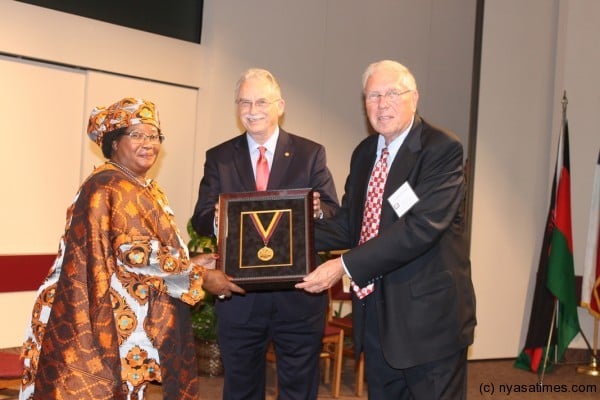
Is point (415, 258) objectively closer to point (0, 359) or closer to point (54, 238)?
point (0, 359)

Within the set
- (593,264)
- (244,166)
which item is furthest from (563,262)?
(244,166)

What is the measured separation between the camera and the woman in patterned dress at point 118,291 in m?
3.02

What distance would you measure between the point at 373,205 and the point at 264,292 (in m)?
0.71

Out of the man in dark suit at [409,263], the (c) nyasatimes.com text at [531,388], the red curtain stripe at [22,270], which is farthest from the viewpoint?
the (c) nyasatimes.com text at [531,388]

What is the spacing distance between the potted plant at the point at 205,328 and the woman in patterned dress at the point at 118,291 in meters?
3.00

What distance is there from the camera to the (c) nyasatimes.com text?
6171 millimetres

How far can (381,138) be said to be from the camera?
3.48 m

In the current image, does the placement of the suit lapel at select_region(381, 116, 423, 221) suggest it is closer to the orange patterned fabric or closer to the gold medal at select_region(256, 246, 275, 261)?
the gold medal at select_region(256, 246, 275, 261)

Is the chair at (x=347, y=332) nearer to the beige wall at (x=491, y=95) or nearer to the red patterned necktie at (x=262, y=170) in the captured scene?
the beige wall at (x=491, y=95)

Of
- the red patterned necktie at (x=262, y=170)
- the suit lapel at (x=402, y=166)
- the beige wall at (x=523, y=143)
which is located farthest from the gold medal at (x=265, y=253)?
the beige wall at (x=523, y=143)

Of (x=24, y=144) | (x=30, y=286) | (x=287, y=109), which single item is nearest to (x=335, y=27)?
(x=287, y=109)

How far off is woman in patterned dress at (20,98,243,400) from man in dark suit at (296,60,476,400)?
626 millimetres

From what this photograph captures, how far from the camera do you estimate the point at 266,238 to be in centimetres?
350

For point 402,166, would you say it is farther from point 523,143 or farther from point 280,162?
point 523,143
